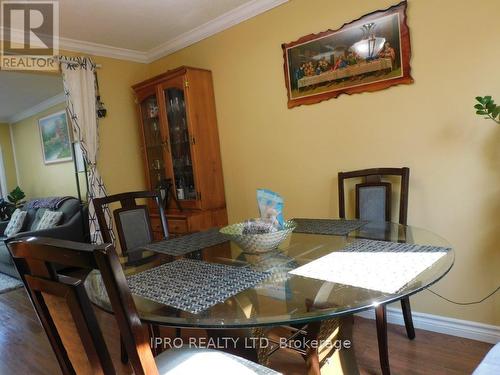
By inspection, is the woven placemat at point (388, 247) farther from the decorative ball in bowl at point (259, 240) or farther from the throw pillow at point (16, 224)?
the throw pillow at point (16, 224)

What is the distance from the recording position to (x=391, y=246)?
1.35 meters

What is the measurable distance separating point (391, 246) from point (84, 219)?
3.46m

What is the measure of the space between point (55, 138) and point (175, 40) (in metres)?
3.19

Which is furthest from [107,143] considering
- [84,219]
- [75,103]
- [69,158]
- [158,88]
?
[69,158]

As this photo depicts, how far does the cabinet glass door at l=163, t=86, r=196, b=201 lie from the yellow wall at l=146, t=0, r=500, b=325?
49cm

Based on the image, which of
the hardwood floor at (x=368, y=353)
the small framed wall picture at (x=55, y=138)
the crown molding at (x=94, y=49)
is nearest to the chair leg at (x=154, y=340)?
the hardwood floor at (x=368, y=353)

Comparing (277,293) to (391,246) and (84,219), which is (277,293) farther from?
(84,219)

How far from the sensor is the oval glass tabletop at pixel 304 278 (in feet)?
3.01

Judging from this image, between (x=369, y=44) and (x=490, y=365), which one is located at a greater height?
(x=369, y=44)

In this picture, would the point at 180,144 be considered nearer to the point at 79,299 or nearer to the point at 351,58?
the point at 351,58

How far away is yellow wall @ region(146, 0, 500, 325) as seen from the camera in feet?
6.10

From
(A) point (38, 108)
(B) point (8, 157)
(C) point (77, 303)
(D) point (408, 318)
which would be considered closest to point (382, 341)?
(D) point (408, 318)

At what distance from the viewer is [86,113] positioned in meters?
3.14

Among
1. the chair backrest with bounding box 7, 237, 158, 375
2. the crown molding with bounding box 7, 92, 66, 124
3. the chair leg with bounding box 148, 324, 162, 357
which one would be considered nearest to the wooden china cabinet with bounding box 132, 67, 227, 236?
the chair leg with bounding box 148, 324, 162, 357
